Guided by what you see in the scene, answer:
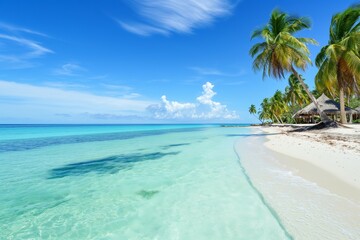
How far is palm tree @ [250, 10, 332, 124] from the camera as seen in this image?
669 inches

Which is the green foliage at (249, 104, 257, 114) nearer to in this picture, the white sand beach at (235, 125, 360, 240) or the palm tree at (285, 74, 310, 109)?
the palm tree at (285, 74, 310, 109)

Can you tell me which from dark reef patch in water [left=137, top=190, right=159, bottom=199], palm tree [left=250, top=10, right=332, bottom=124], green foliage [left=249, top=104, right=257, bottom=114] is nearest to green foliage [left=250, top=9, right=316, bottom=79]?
palm tree [left=250, top=10, right=332, bottom=124]

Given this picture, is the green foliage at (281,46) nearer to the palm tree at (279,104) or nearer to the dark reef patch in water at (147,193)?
the dark reef patch in water at (147,193)

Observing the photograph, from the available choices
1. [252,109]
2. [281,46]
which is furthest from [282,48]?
[252,109]

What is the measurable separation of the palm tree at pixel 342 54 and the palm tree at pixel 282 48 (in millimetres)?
1529

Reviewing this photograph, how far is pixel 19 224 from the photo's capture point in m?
3.62

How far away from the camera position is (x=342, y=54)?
51.7 ft

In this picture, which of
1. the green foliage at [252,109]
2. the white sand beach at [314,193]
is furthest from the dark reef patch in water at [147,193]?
→ the green foliage at [252,109]

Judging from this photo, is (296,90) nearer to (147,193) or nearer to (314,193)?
(314,193)

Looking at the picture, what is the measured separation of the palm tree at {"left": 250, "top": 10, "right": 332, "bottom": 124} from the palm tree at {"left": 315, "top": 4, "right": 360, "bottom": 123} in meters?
1.53

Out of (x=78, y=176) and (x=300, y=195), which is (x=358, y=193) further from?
(x=78, y=176)

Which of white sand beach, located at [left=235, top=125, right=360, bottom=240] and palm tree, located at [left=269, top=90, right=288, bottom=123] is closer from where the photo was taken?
white sand beach, located at [left=235, top=125, right=360, bottom=240]

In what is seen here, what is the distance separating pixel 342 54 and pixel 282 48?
13.2 ft

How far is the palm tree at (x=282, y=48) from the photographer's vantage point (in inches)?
669
